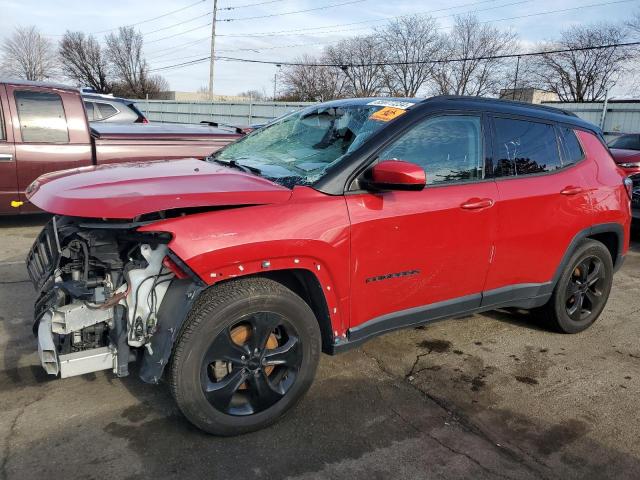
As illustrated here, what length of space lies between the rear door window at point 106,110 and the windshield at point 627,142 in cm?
1022

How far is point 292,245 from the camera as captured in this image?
263cm

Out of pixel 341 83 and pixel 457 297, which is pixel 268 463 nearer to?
pixel 457 297

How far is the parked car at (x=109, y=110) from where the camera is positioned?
350 inches

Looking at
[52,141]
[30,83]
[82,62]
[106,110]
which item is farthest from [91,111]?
[82,62]

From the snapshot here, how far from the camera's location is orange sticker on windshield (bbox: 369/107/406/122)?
316 cm

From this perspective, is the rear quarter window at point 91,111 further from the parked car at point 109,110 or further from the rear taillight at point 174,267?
the rear taillight at point 174,267

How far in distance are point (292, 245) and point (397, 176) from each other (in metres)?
0.65

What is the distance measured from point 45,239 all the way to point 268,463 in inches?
71.4

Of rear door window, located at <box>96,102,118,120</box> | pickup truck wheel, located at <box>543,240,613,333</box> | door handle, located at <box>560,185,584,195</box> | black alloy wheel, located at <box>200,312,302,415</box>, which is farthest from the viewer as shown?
rear door window, located at <box>96,102,118,120</box>

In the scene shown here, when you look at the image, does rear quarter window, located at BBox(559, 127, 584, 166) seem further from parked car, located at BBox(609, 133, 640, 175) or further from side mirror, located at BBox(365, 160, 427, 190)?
parked car, located at BBox(609, 133, 640, 175)

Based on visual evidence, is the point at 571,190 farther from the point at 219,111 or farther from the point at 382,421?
the point at 219,111

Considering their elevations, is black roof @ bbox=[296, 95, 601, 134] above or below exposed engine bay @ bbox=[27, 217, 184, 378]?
above

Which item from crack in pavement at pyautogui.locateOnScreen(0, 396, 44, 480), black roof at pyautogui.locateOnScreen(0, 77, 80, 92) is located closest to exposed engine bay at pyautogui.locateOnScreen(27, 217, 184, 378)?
crack in pavement at pyautogui.locateOnScreen(0, 396, 44, 480)

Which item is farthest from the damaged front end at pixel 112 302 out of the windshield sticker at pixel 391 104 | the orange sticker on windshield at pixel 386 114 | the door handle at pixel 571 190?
the door handle at pixel 571 190
